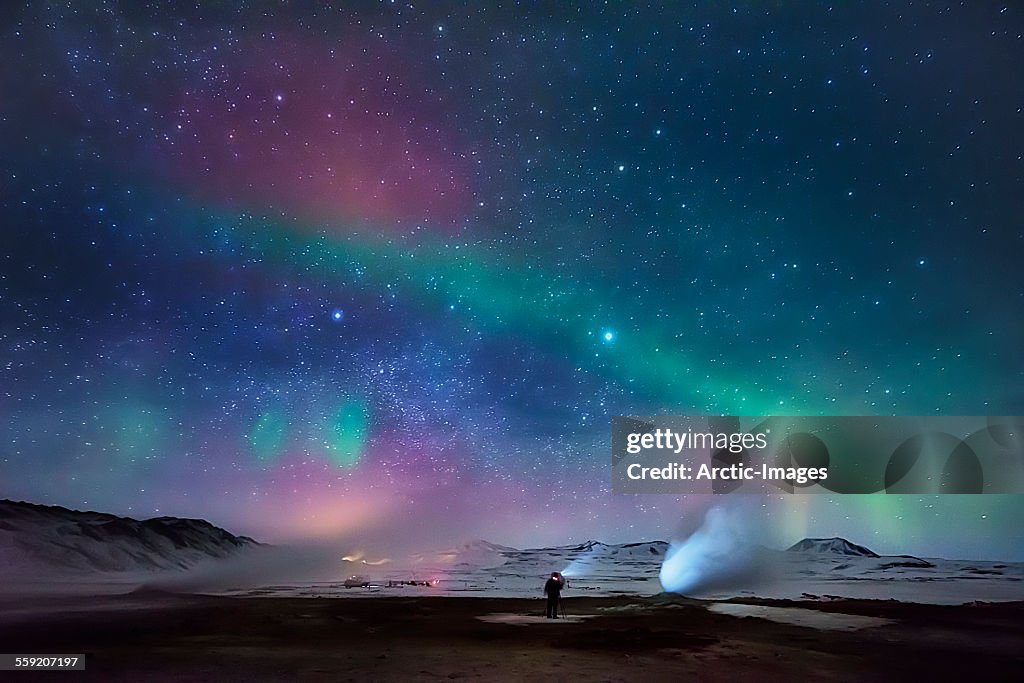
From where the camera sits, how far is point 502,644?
2048 centimetres

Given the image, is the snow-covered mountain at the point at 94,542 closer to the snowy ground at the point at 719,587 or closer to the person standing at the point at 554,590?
the snowy ground at the point at 719,587

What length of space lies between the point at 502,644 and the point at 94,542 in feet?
339

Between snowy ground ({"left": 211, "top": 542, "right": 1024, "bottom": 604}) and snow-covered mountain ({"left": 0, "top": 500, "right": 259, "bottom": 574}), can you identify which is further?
snow-covered mountain ({"left": 0, "top": 500, "right": 259, "bottom": 574})

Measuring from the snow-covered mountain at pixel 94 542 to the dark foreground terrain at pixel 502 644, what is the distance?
75.9 meters

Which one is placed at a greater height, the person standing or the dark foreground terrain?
the person standing

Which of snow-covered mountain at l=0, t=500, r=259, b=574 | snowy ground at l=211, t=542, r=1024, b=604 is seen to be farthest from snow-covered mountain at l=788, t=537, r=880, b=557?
snow-covered mountain at l=0, t=500, r=259, b=574

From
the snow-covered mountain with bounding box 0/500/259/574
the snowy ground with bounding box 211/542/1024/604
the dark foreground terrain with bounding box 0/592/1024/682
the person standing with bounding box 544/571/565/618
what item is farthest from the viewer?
the snow-covered mountain with bounding box 0/500/259/574

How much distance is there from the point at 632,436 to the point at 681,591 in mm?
14936

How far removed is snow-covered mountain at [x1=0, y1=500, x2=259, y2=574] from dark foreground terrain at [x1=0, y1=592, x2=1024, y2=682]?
75940 millimetres

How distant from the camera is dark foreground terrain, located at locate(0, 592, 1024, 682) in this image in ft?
54.0

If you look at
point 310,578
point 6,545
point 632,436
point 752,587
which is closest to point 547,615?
point 632,436

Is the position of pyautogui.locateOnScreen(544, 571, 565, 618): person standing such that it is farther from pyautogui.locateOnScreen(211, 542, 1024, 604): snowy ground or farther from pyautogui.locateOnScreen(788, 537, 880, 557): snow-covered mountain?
pyautogui.locateOnScreen(788, 537, 880, 557): snow-covered mountain

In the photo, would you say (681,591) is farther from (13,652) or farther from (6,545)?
(6,545)

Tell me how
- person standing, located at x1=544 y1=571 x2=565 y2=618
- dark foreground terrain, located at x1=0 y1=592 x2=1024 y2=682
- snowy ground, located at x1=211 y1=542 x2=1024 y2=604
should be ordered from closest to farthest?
dark foreground terrain, located at x1=0 y1=592 x2=1024 y2=682
person standing, located at x1=544 y1=571 x2=565 y2=618
snowy ground, located at x1=211 y1=542 x2=1024 y2=604
